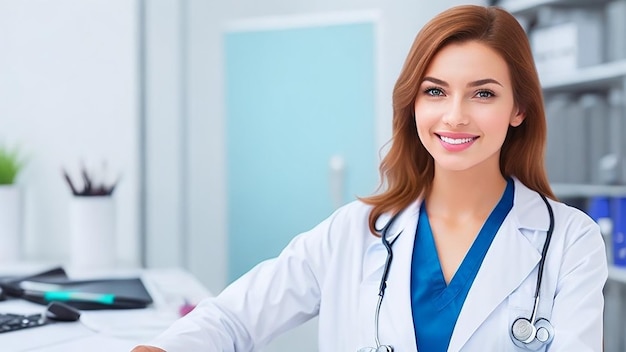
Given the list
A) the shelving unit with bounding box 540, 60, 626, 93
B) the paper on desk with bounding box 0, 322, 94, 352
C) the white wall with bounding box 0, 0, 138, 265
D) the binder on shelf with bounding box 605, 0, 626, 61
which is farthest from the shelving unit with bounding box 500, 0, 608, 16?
the paper on desk with bounding box 0, 322, 94, 352

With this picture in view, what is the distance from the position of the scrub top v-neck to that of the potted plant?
1.41 metres

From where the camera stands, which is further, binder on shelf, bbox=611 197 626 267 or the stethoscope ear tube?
binder on shelf, bbox=611 197 626 267

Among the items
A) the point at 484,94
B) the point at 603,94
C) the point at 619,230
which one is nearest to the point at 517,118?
the point at 484,94

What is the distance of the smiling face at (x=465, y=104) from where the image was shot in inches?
43.7

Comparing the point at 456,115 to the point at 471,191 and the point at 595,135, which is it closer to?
the point at 471,191

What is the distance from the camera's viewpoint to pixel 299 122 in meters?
3.24

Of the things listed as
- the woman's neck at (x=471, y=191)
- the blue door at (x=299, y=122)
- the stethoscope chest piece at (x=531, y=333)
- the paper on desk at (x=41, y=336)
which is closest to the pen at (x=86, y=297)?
the paper on desk at (x=41, y=336)

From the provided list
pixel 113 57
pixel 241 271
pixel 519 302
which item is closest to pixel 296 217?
pixel 241 271

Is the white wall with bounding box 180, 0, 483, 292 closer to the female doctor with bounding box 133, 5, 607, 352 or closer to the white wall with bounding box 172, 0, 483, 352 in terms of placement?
the white wall with bounding box 172, 0, 483, 352

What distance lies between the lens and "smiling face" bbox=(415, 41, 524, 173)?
111cm

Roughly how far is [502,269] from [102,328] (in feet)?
2.28

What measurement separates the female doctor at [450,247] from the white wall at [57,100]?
1.23 m

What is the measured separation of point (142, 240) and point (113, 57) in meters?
0.55

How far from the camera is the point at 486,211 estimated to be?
122cm
